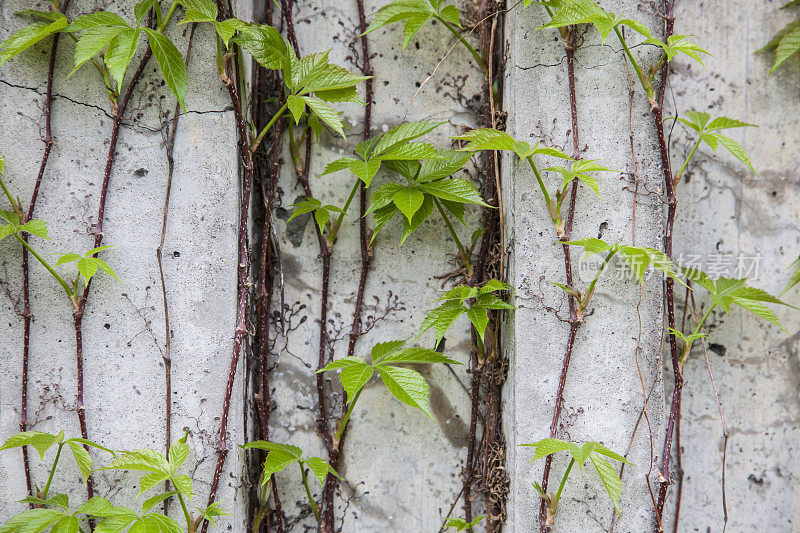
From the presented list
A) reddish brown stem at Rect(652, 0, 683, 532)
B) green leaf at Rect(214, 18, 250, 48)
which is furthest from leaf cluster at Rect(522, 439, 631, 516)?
green leaf at Rect(214, 18, 250, 48)

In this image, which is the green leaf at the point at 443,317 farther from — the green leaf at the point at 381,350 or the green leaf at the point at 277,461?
the green leaf at the point at 277,461

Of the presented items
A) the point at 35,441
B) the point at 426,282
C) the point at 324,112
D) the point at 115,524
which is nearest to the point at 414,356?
the point at 426,282

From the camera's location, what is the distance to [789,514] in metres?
1.51

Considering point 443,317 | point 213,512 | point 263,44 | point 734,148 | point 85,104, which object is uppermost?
point 263,44

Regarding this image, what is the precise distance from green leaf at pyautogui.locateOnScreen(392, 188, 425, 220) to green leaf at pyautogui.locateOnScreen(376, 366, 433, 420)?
1.21 feet

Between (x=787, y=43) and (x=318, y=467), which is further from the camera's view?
(x=787, y=43)

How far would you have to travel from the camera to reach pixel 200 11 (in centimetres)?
117

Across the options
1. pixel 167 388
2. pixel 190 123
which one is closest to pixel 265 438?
pixel 167 388

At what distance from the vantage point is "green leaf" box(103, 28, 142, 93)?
3.59 feet

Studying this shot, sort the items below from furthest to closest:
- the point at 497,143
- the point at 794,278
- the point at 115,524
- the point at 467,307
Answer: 1. the point at 794,278
2. the point at 467,307
3. the point at 497,143
4. the point at 115,524

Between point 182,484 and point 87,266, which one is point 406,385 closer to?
point 182,484

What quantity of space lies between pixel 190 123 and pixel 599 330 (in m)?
1.18

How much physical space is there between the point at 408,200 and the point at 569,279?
1.53 feet

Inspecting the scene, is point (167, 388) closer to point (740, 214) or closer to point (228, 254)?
point (228, 254)
